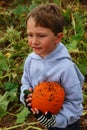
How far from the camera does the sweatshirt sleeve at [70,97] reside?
2.10 m

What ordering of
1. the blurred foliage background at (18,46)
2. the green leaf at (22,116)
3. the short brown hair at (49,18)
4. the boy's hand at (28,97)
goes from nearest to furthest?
1. the short brown hair at (49,18)
2. the boy's hand at (28,97)
3. the green leaf at (22,116)
4. the blurred foliage background at (18,46)

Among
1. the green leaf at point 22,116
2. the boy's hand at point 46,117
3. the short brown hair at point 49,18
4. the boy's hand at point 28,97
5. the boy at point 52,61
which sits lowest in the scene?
the green leaf at point 22,116

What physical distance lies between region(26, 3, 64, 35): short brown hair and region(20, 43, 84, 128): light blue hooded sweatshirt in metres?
0.14

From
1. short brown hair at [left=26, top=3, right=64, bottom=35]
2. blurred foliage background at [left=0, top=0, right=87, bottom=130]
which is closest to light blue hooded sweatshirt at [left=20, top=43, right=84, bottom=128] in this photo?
short brown hair at [left=26, top=3, right=64, bottom=35]

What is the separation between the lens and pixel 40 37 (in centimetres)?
206

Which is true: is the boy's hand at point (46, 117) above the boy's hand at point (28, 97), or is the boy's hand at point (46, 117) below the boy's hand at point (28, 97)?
below

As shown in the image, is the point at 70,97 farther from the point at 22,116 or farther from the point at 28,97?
the point at 22,116

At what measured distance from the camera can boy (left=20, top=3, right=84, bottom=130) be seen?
80.5 inches

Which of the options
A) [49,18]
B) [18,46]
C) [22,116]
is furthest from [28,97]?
[18,46]

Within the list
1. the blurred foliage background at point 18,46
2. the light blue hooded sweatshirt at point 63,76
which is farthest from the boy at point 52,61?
the blurred foliage background at point 18,46

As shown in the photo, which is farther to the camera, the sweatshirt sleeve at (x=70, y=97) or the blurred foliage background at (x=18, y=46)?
the blurred foliage background at (x=18, y=46)

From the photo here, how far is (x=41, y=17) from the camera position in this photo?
79.9 inches

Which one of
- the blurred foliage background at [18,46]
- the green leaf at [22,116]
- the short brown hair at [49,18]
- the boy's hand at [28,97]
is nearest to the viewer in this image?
the short brown hair at [49,18]

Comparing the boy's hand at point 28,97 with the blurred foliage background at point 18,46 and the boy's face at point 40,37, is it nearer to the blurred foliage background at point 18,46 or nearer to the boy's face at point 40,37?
the boy's face at point 40,37
